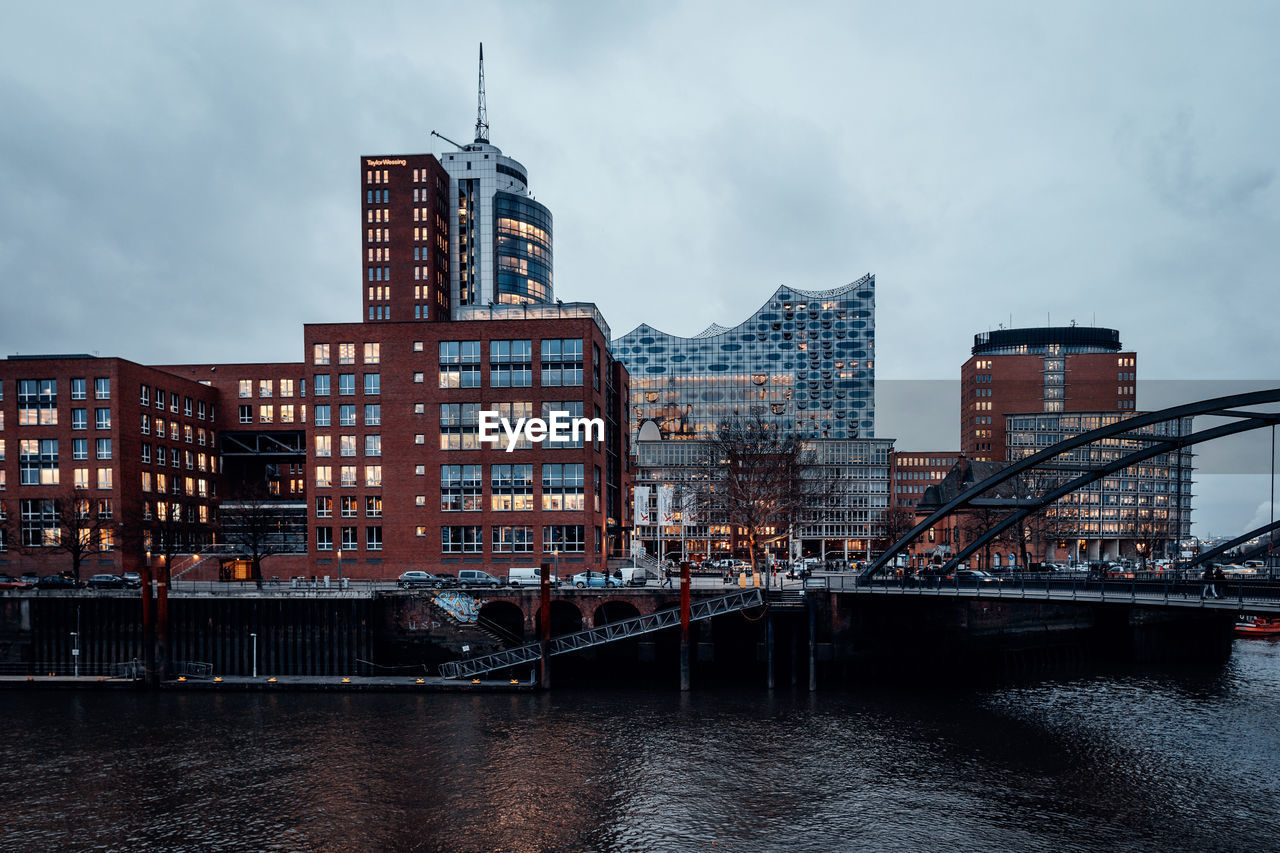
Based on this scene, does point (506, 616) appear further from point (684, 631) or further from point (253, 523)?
point (253, 523)

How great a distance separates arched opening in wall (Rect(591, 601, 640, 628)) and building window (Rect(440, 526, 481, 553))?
21014 millimetres

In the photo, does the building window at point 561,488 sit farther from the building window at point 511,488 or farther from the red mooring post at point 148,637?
the red mooring post at point 148,637

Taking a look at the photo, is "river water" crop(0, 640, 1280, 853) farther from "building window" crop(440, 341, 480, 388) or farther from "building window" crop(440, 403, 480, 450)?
"building window" crop(440, 341, 480, 388)

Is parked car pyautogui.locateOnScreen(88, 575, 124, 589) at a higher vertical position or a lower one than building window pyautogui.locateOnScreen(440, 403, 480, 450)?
lower

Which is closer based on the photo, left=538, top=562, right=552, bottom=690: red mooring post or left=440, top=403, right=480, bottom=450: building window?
left=538, top=562, right=552, bottom=690: red mooring post

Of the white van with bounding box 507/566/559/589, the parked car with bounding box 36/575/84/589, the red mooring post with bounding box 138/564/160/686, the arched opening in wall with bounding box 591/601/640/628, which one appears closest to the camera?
the red mooring post with bounding box 138/564/160/686

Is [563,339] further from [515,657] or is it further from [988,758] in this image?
[988,758]

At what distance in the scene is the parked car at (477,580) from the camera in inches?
2243

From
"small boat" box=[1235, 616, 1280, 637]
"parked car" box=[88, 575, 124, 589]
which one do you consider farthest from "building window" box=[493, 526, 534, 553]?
"small boat" box=[1235, 616, 1280, 637]

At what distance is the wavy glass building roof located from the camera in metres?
191

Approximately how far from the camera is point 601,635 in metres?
51.8

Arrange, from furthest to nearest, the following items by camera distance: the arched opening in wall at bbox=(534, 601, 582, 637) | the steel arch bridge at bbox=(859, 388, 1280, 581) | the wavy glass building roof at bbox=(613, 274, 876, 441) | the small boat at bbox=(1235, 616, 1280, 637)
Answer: the wavy glass building roof at bbox=(613, 274, 876, 441)
the small boat at bbox=(1235, 616, 1280, 637)
the arched opening in wall at bbox=(534, 601, 582, 637)
the steel arch bridge at bbox=(859, 388, 1280, 581)

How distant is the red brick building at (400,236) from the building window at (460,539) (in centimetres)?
8124

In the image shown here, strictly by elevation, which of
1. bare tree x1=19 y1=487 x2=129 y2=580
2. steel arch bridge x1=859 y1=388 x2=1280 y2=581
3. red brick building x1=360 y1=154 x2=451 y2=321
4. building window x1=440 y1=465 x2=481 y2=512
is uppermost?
red brick building x1=360 y1=154 x2=451 y2=321
